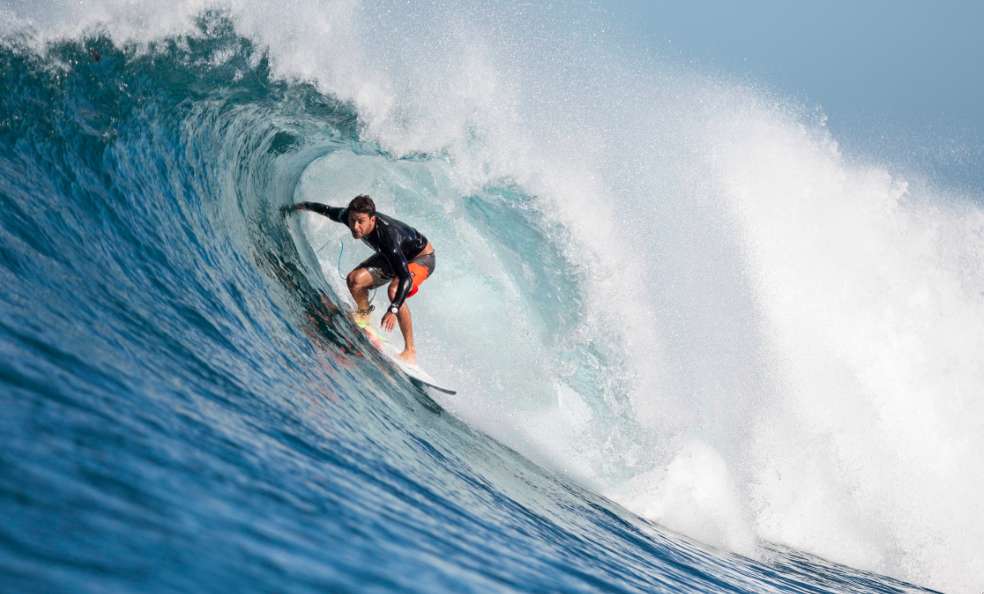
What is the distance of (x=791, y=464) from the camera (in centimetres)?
938

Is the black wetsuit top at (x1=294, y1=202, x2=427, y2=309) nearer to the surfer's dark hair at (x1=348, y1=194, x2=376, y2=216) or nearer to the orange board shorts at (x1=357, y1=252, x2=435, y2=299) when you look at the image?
the orange board shorts at (x1=357, y1=252, x2=435, y2=299)

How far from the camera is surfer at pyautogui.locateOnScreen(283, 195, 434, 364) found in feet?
21.4

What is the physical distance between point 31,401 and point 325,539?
1053mm

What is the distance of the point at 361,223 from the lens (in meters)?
6.45

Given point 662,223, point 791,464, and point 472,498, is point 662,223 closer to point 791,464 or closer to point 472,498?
point 791,464

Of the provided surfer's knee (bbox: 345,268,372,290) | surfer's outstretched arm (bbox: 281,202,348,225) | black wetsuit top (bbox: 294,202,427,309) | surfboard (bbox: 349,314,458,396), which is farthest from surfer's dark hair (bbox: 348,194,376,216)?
A: surfboard (bbox: 349,314,458,396)

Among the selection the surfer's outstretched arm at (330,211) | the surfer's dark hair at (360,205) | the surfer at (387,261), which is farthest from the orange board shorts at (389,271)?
the surfer's dark hair at (360,205)

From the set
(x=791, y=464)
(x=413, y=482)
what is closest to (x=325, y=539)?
(x=413, y=482)

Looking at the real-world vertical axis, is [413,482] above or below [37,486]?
above

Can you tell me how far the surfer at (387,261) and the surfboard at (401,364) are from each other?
85 millimetres

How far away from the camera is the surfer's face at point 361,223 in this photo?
6.39 m

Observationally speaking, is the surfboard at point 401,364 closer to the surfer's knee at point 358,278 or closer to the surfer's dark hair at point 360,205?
the surfer's knee at point 358,278

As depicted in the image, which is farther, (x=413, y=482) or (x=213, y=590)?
(x=413, y=482)

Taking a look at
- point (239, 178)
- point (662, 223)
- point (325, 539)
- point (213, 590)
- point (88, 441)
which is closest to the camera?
point (213, 590)
